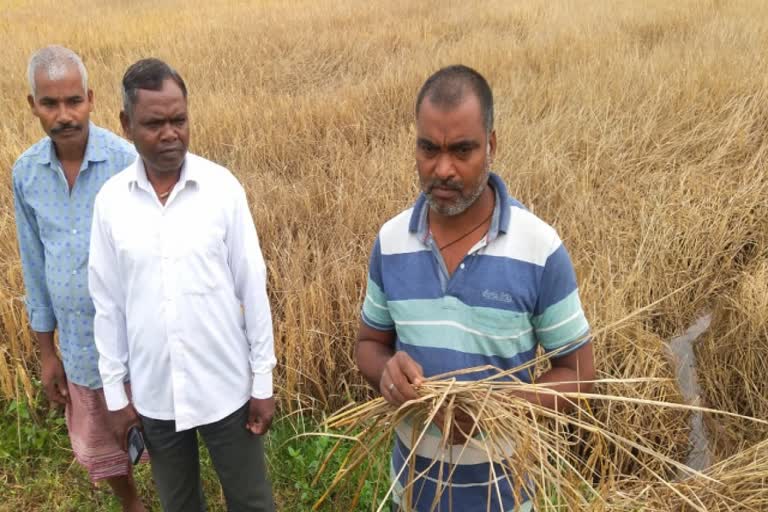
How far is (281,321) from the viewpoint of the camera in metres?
2.80

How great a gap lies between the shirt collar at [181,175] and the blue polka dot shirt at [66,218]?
31 centimetres

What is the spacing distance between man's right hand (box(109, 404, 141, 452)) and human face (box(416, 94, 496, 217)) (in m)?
1.04

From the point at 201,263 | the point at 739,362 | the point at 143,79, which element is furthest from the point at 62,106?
the point at 739,362

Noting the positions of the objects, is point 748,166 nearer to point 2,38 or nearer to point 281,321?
point 281,321

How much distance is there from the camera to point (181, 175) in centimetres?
157

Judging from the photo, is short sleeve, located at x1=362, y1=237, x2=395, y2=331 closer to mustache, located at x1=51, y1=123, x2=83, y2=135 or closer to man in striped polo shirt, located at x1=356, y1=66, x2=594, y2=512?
man in striped polo shirt, located at x1=356, y1=66, x2=594, y2=512

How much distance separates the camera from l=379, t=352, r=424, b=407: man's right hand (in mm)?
1145

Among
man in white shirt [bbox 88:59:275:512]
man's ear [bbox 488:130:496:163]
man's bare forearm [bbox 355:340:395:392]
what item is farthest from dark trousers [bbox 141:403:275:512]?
man's ear [bbox 488:130:496:163]

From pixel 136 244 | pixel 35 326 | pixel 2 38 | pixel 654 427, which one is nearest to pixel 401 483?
pixel 136 244

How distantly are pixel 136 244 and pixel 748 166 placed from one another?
365 cm

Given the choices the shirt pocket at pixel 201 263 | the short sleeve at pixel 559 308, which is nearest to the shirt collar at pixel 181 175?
the shirt pocket at pixel 201 263

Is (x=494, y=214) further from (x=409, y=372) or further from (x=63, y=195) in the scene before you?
(x=63, y=195)

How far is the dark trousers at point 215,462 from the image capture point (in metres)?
1.70

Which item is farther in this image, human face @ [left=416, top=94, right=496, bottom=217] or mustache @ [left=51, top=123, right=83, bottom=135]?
mustache @ [left=51, top=123, right=83, bottom=135]
